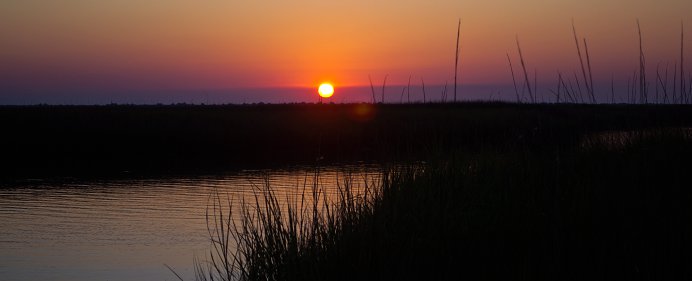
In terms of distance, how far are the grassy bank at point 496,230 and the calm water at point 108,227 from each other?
0.80m

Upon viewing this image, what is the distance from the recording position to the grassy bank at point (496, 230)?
18.3 feet

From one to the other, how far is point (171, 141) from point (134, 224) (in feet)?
59.1

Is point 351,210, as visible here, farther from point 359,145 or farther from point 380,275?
point 359,145

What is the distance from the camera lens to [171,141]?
103 feet

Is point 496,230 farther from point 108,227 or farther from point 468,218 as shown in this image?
point 108,227

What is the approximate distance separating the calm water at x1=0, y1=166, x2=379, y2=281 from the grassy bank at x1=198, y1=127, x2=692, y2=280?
80 cm

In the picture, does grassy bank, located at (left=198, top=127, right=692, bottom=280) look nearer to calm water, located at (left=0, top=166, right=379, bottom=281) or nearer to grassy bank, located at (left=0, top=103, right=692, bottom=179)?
calm water, located at (left=0, top=166, right=379, bottom=281)

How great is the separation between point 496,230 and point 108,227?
8.93 m

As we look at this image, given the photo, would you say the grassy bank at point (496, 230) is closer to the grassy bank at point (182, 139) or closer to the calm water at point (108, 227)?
the calm water at point (108, 227)

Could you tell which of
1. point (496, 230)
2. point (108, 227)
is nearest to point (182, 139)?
point (108, 227)

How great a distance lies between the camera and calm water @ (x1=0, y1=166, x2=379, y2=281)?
1050 cm

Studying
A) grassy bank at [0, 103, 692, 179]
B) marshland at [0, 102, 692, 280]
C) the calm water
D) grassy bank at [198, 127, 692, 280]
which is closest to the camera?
grassy bank at [198, 127, 692, 280]

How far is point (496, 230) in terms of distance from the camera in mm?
6473

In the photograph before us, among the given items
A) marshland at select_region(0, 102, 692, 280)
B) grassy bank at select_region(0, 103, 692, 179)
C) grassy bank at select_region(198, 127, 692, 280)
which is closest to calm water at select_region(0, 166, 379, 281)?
marshland at select_region(0, 102, 692, 280)
